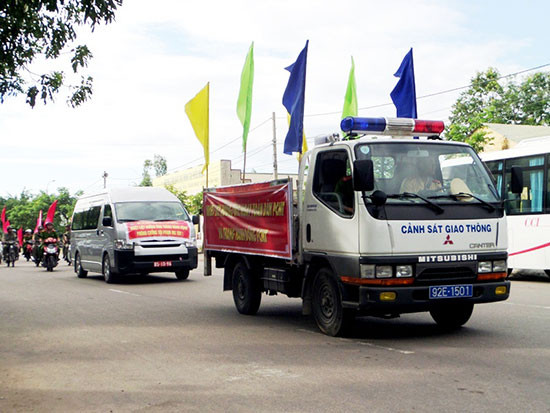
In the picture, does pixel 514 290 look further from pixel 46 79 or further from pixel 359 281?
pixel 46 79

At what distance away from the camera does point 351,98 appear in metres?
18.2

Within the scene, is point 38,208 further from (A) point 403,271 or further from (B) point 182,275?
(A) point 403,271

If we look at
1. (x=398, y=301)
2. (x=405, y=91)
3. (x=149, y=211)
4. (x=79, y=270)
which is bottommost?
(x=79, y=270)

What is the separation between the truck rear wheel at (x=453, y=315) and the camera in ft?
28.4

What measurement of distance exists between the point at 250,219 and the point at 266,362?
3466 mm

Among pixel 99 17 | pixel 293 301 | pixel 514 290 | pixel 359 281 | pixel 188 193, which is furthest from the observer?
pixel 188 193

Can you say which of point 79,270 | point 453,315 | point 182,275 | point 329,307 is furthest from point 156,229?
point 453,315

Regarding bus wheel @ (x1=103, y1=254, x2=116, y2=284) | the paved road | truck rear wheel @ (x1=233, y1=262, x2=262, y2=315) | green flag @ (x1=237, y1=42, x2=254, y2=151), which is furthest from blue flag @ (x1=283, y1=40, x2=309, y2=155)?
bus wheel @ (x1=103, y1=254, x2=116, y2=284)

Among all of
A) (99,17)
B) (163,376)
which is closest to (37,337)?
(163,376)

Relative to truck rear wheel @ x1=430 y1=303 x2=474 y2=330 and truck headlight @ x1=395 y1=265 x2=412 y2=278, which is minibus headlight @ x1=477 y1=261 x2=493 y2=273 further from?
truck headlight @ x1=395 y1=265 x2=412 y2=278

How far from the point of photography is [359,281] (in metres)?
7.57

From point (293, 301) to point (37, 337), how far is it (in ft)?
16.5

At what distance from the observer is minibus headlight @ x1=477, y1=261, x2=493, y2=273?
25.9 ft

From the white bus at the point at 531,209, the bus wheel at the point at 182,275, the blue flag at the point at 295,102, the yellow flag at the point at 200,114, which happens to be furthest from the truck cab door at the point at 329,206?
the bus wheel at the point at 182,275
